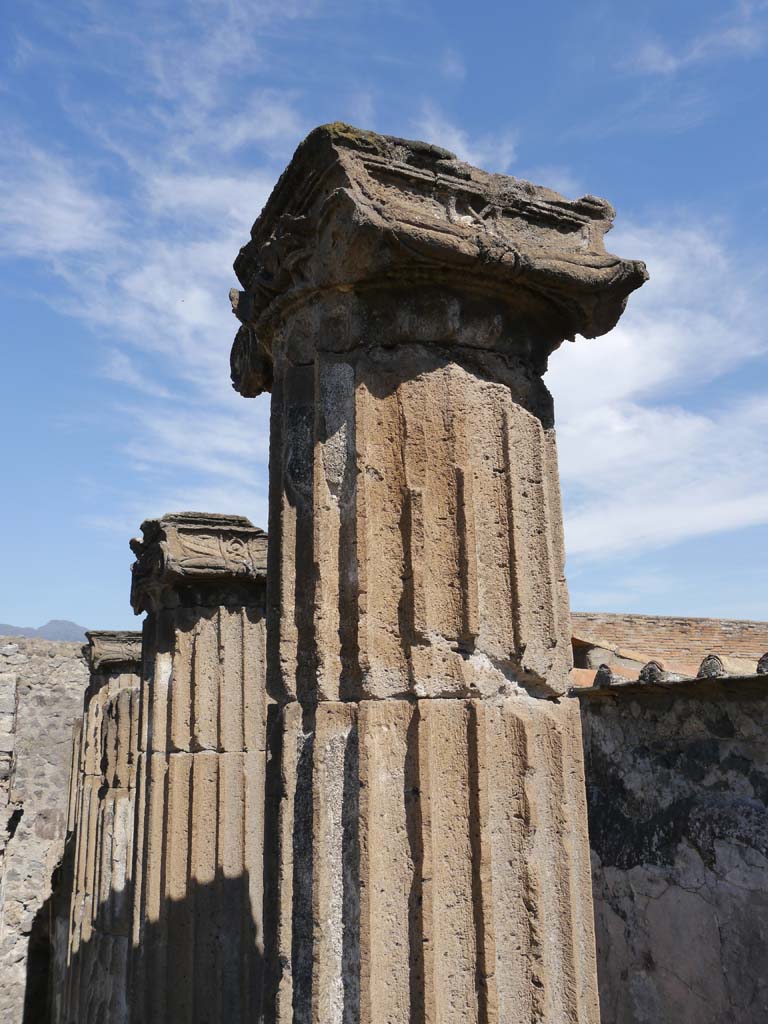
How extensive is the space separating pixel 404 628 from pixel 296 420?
70 cm

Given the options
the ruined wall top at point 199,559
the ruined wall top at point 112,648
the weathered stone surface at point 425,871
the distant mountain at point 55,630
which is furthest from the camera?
the distant mountain at point 55,630

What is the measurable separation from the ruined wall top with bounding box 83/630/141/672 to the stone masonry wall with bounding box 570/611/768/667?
7.76 m

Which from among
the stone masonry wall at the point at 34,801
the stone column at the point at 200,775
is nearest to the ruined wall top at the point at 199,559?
the stone column at the point at 200,775

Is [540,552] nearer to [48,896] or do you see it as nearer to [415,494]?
[415,494]

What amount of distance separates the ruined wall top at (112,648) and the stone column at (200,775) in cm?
415

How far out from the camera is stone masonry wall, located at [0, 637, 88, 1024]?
1077 cm

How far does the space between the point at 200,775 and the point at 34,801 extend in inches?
322

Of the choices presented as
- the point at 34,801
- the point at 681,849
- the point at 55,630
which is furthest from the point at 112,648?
the point at 55,630

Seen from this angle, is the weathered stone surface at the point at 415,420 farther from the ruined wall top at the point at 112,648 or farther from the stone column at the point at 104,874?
the ruined wall top at the point at 112,648

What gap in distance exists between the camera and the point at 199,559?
16.6 feet

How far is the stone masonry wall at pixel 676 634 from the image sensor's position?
591 inches

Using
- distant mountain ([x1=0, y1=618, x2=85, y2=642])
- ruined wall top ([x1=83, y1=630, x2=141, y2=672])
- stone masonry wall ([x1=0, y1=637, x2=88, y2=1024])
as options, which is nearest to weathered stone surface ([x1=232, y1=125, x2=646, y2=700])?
ruined wall top ([x1=83, y1=630, x2=141, y2=672])

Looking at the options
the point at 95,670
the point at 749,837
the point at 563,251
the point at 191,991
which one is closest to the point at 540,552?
the point at 563,251

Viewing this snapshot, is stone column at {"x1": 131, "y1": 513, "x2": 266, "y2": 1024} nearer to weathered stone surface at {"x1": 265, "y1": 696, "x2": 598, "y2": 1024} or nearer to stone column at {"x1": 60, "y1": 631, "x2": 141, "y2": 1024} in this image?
stone column at {"x1": 60, "y1": 631, "x2": 141, "y2": 1024}
